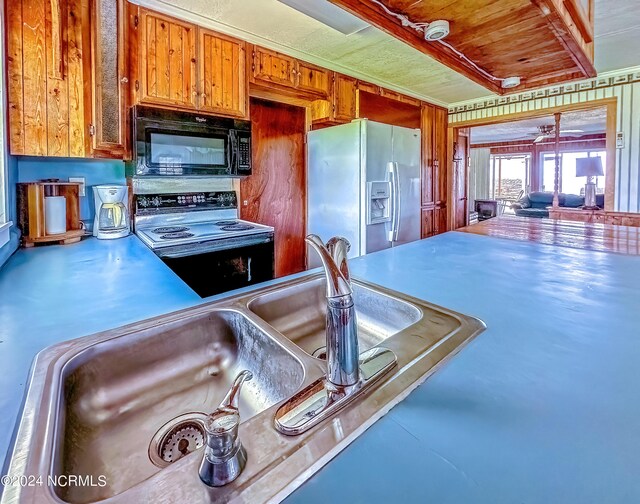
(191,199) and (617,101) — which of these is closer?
(191,199)

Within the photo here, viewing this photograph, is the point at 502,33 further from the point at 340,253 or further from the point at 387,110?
the point at 387,110

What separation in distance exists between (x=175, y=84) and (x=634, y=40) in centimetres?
383

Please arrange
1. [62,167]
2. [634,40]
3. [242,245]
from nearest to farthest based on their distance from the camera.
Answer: [62,167], [242,245], [634,40]

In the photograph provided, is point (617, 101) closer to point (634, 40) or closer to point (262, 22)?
point (634, 40)

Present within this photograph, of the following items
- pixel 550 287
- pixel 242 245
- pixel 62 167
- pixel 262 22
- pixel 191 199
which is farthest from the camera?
pixel 191 199

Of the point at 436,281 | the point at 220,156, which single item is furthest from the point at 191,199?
the point at 436,281

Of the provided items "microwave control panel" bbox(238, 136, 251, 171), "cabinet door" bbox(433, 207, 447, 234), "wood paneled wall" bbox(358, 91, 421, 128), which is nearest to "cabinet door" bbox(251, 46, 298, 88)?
"microwave control panel" bbox(238, 136, 251, 171)

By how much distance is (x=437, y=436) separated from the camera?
18.0 inches

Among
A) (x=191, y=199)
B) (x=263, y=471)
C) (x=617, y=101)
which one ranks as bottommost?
(x=263, y=471)

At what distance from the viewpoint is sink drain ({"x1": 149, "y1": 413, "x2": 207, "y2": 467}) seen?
0.69m

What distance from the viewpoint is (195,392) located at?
2.90 ft

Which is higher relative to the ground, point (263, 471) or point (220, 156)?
point (220, 156)

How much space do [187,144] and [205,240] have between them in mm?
736

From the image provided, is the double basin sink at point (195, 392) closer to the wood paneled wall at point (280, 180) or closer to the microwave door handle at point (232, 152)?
the microwave door handle at point (232, 152)
